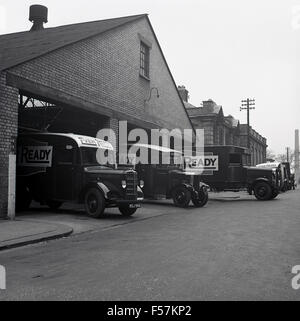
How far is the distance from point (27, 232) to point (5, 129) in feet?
11.8

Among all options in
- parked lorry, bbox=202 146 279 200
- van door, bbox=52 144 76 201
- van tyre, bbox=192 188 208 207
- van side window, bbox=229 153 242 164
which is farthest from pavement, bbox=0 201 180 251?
van side window, bbox=229 153 242 164

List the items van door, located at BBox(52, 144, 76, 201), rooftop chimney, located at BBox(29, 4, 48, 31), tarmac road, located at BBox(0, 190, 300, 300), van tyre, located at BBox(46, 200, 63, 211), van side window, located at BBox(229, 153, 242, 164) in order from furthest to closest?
rooftop chimney, located at BBox(29, 4, 48, 31) → van side window, located at BBox(229, 153, 242, 164) → van tyre, located at BBox(46, 200, 63, 211) → van door, located at BBox(52, 144, 76, 201) → tarmac road, located at BBox(0, 190, 300, 300)

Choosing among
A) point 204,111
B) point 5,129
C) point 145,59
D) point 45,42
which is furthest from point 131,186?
point 204,111

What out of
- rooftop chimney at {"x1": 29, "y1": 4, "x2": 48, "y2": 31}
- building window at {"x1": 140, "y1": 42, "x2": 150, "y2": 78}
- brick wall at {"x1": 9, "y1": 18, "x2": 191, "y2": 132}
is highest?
rooftop chimney at {"x1": 29, "y1": 4, "x2": 48, "y2": 31}

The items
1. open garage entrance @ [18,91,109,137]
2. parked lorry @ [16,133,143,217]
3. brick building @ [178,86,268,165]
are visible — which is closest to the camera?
parked lorry @ [16,133,143,217]

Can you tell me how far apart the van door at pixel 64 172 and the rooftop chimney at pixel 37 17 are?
13048 mm

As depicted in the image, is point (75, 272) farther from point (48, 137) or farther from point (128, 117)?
point (128, 117)

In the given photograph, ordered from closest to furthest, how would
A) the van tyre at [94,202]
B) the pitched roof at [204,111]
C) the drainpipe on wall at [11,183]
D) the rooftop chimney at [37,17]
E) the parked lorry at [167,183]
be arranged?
1. the drainpipe on wall at [11,183]
2. the van tyre at [94,202]
3. the parked lorry at [167,183]
4. the rooftop chimney at [37,17]
5. the pitched roof at [204,111]

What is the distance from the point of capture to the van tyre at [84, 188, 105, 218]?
1246cm

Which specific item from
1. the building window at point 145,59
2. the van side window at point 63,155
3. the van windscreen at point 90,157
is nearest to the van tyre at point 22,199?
the van side window at point 63,155

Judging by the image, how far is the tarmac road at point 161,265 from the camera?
493cm

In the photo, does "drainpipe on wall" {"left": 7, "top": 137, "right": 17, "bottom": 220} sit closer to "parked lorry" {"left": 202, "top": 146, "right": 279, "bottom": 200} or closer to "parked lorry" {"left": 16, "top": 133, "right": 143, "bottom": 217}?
"parked lorry" {"left": 16, "top": 133, "right": 143, "bottom": 217}

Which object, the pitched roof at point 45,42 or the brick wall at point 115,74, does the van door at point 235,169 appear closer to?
the brick wall at point 115,74

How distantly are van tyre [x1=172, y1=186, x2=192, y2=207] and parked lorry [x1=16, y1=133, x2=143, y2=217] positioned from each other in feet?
11.3
